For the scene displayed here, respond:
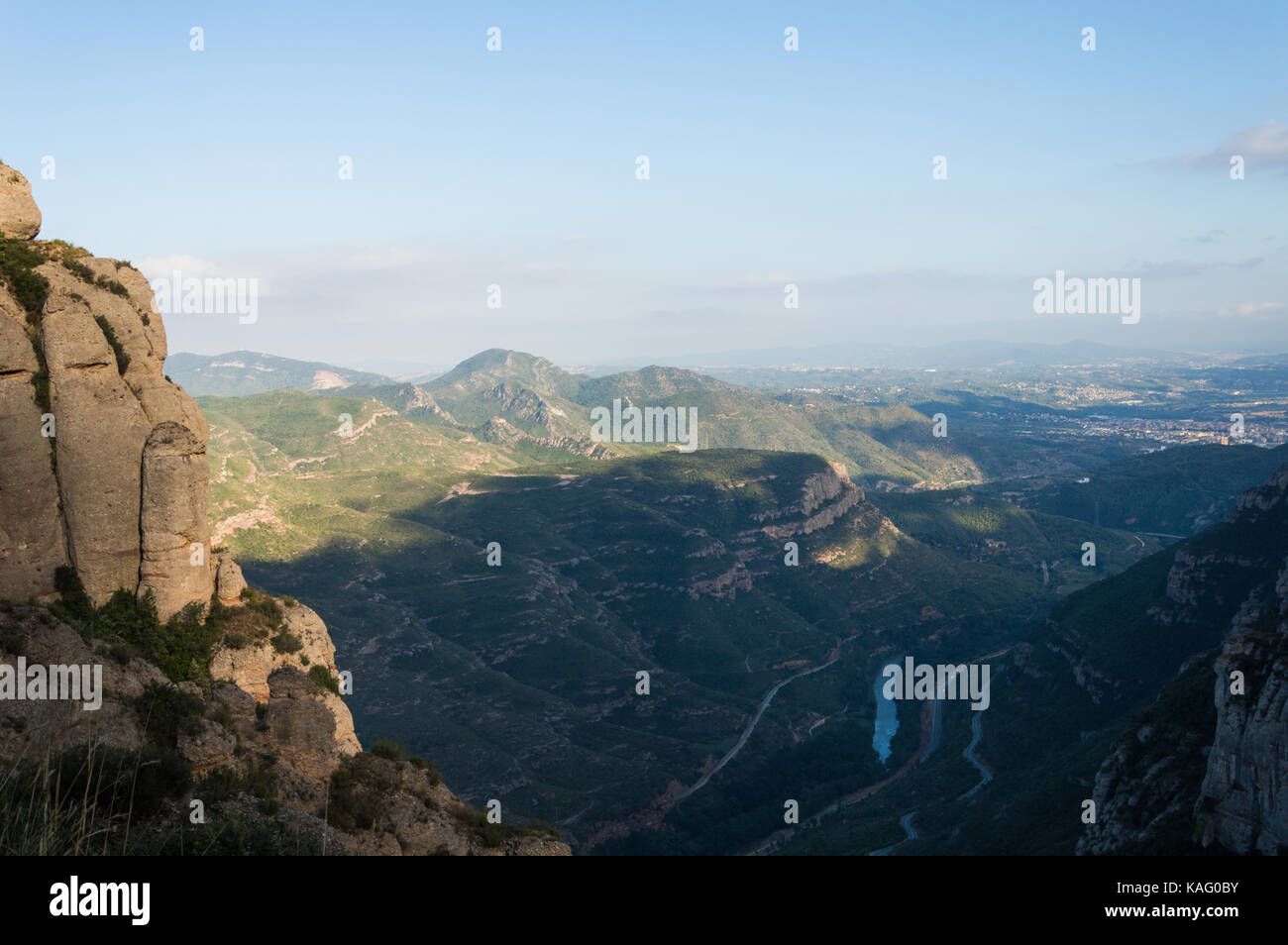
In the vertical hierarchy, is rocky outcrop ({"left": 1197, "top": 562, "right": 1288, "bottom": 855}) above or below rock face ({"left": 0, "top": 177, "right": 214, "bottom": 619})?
below

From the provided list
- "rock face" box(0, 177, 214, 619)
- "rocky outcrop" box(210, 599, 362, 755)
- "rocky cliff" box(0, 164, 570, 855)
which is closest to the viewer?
"rocky cliff" box(0, 164, 570, 855)

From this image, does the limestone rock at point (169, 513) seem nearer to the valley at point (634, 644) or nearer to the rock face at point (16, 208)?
the rock face at point (16, 208)

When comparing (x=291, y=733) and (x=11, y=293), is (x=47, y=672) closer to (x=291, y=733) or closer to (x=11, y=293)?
(x=291, y=733)

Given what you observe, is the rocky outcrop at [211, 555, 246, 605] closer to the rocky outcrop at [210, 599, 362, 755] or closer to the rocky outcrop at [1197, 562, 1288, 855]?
the rocky outcrop at [210, 599, 362, 755]

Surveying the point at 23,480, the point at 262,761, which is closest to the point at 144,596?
the point at 23,480

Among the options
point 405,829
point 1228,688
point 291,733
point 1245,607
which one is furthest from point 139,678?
point 1245,607

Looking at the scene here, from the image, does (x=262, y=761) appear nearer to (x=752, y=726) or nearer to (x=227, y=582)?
(x=227, y=582)

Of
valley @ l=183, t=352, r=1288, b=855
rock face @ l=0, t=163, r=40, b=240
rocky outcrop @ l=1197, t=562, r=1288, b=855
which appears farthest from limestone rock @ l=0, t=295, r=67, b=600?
valley @ l=183, t=352, r=1288, b=855
